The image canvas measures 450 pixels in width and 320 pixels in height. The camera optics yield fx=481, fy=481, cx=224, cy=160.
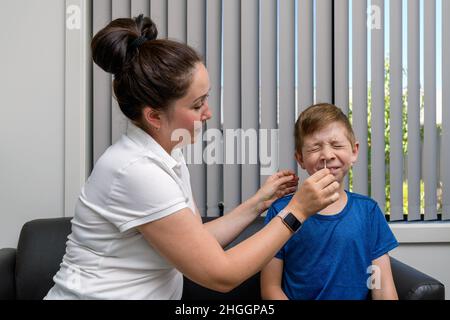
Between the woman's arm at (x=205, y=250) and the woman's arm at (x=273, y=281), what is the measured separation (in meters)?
0.32

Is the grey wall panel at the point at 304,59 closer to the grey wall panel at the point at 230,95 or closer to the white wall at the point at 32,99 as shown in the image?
the grey wall panel at the point at 230,95

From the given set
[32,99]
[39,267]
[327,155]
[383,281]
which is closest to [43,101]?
[32,99]

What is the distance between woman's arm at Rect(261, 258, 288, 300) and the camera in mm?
1381

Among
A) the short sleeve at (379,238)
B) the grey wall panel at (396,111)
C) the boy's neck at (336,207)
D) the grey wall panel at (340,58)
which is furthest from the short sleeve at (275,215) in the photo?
the grey wall panel at (396,111)

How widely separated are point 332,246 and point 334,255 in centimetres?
3

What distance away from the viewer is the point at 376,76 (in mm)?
2113

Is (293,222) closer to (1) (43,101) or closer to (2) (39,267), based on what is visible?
(2) (39,267)

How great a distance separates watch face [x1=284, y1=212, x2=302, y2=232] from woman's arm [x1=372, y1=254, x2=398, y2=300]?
0.44 meters

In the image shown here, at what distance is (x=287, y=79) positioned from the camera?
2094mm

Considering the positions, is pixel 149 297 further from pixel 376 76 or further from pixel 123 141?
pixel 376 76

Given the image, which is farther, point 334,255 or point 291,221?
point 334,255

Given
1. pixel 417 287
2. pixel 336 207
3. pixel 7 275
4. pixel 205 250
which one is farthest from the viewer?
pixel 7 275
